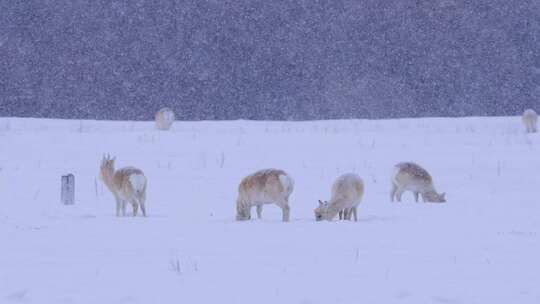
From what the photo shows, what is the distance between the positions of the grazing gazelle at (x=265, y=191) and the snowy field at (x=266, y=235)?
309mm

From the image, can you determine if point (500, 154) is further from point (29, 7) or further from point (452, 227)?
point (29, 7)

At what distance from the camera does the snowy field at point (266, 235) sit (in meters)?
7.16

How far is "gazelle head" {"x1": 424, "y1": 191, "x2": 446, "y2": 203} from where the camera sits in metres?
14.7

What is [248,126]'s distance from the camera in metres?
32.0

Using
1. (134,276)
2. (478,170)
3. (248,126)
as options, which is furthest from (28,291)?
(248,126)

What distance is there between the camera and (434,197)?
1480 cm

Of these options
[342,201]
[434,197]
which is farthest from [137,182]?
[434,197]

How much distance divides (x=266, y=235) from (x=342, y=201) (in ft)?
7.61

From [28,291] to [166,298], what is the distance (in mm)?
1122

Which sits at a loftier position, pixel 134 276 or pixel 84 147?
pixel 84 147

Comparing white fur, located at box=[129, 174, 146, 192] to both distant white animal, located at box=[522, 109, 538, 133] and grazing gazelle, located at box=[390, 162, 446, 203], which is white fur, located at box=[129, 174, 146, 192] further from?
distant white animal, located at box=[522, 109, 538, 133]

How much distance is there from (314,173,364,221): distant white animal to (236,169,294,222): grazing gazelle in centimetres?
46

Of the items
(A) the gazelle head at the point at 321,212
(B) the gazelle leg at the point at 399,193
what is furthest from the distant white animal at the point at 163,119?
(A) the gazelle head at the point at 321,212

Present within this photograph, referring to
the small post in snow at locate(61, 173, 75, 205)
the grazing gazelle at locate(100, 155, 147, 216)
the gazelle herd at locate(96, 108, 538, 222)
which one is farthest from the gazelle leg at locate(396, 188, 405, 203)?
the small post in snow at locate(61, 173, 75, 205)
